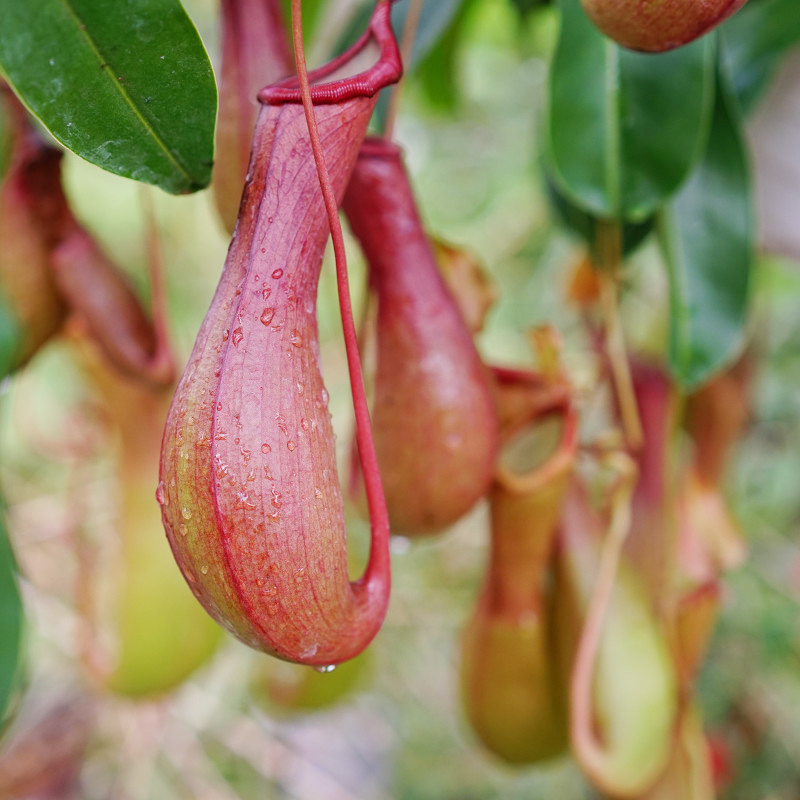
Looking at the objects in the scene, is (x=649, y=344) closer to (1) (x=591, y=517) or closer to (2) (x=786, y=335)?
(1) (x=591, y=517)

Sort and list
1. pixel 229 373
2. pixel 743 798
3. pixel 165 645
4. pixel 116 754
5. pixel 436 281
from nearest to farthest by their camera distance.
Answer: pixel 229 373, pixel 436 281, pixel 165 645, pixel 743 798, pixel 116 754

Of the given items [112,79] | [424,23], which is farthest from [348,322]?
[424,23]

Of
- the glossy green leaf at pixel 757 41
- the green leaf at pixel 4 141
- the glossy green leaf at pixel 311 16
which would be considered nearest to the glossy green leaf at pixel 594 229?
the glossy green leaf at pixel 757 41

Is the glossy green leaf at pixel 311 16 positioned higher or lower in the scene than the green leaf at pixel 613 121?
higher

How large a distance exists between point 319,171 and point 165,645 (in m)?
0.58

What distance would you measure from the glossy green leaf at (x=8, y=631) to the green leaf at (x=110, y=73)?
23 centimetres

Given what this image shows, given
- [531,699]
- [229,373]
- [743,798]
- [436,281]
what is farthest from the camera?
[743,798]

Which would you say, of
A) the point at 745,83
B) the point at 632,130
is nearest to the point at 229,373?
the point at 632,130

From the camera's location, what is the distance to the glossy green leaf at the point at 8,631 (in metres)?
0.43

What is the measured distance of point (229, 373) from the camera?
279 mm

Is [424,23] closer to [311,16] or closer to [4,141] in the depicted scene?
[311,16]

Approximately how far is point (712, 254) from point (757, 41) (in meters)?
0.20

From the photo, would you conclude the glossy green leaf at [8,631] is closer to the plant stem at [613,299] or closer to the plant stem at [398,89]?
the plant stem at [398,89]

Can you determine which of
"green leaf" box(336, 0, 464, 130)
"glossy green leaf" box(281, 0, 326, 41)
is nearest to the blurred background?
"glossy green leaf" box(281, 0, 326, 41)
